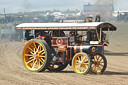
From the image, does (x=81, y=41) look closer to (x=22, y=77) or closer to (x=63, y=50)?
(x=63, y=50)

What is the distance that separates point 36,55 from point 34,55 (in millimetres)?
93

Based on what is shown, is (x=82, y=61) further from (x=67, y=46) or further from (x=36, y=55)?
(x=36, y=55)

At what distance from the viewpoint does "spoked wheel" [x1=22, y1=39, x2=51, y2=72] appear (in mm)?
16031

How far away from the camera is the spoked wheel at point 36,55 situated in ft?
52.6

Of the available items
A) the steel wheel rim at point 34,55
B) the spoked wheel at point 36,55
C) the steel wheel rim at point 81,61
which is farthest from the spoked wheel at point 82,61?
the steel wheel rim at point 34,55

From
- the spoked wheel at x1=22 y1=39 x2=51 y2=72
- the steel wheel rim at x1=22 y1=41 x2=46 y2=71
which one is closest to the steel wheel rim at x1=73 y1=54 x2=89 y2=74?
the spoked wheel at x1=22 y1=39 x2=51 y2=72

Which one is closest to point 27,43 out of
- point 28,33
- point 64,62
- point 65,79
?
point 28,33

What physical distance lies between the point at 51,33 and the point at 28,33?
47.3 inches

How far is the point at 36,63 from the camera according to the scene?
16.6 m

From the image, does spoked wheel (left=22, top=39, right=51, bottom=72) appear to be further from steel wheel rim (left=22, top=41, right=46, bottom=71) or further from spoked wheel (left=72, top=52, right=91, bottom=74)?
spoked wheel (left=72, top=52, right=91, bottom=74)

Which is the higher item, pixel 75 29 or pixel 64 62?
pixel 75 29

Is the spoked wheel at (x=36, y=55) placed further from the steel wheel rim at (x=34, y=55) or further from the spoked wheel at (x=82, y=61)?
the spoked wheel at (x=82, y=61)

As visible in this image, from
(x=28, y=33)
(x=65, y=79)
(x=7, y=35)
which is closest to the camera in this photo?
(x=65, y=79)

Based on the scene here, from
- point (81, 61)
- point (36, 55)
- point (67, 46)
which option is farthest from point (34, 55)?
point (81, 61)
